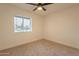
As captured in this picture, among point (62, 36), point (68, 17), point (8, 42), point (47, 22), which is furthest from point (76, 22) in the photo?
point (8, 42)

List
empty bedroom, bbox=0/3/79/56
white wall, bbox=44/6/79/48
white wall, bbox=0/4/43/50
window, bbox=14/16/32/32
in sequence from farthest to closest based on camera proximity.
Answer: window, bbox=14/16/32/32
white wall, bbox=44/6/79/48
white wall, bbox=0/4/43/50
empty bedroom, bbox=0/3/79/56

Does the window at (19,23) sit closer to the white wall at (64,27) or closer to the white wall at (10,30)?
the white wall at (10,30)

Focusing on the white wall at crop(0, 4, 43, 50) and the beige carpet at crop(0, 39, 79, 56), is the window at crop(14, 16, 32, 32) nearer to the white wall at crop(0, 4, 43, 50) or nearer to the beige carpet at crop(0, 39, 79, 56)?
the white wall at crop(0, 4, 43, 50)

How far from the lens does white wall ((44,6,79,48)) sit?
3.79m

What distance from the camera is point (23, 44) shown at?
446 cm

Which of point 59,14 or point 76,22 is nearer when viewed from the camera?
point 76,22

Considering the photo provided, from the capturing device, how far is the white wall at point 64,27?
3787 millimetres

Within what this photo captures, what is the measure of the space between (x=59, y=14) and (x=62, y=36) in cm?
102

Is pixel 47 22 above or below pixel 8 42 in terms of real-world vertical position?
above

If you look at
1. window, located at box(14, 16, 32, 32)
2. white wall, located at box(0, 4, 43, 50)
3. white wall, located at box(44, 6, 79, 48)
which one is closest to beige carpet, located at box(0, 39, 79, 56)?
white wall, located at box(0, 4, 43, 50)

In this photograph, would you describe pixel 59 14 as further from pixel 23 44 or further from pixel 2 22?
pixel 2 22

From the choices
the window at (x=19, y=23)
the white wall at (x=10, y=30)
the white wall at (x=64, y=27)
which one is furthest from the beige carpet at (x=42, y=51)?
the window at (x=19, y=23)

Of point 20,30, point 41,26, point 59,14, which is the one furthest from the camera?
point 41,26

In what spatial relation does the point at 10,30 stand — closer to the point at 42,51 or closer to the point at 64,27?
the point at 42,51
